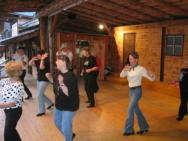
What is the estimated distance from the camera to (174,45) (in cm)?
688

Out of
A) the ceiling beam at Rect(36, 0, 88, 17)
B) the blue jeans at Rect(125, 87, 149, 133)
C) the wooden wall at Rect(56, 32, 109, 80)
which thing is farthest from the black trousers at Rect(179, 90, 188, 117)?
the wooden wall at Rect(56, 32, 109, 80)

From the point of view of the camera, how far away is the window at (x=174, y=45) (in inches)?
263

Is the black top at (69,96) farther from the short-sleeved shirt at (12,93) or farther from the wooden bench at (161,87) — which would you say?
the wooden bench at (161,87)

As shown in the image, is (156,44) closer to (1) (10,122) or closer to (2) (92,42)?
(2) (92,42)

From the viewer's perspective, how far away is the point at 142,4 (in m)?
5.72

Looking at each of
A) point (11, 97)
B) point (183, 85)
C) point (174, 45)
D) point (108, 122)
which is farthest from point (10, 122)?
point (174, 45)

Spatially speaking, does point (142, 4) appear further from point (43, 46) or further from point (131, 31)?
point (43, 46)

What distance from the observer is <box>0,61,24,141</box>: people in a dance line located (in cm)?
243

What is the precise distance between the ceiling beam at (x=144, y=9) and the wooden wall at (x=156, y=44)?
1.66 ft

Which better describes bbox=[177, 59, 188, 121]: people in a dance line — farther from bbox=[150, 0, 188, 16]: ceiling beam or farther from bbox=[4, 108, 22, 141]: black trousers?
bbox=[4, 108, 22, 141]: black trousers

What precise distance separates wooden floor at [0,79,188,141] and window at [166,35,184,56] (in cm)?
175

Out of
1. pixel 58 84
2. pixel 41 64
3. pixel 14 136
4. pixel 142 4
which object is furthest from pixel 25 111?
pixel 142 4

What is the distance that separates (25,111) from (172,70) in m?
5.20

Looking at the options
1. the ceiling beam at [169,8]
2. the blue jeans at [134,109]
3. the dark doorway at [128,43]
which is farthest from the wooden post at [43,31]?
the blue jeans at [134,109]
